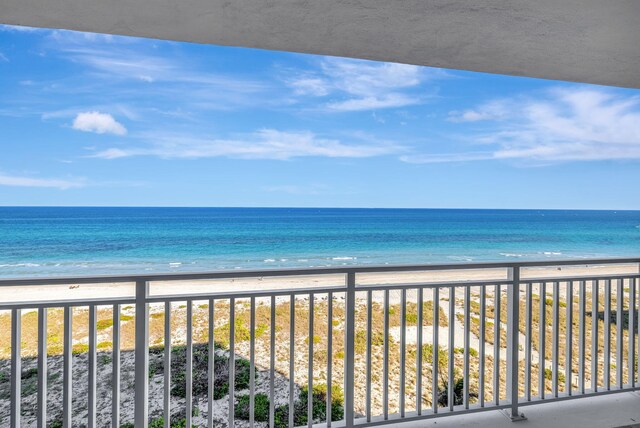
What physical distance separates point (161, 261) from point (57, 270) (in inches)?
132

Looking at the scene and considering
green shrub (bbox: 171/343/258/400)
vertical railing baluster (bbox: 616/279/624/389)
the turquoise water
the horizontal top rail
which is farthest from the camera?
the turquoise water

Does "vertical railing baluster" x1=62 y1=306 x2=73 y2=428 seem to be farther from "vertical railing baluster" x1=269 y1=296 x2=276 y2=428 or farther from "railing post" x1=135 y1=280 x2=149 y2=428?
"vertical railing baluster" x1=269 y1=296 x2=276 y2=428

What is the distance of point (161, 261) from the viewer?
47.1 feet

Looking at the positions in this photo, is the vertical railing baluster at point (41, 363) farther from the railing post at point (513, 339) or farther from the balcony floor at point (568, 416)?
the railing post at point (513, 339)

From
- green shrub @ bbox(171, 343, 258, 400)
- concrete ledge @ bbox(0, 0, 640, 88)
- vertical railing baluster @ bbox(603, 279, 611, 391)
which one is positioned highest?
concrete ledge @ bbox(0, 0, 640, 88)

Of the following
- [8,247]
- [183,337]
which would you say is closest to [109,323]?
[183,337]

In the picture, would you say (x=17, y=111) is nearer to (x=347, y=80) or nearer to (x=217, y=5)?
(x=347, y=80)

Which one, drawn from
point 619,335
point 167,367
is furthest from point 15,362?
point 619,335

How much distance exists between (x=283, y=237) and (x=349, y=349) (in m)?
15.7

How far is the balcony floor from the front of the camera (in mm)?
2043

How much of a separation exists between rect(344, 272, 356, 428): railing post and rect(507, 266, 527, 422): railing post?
0.95 m

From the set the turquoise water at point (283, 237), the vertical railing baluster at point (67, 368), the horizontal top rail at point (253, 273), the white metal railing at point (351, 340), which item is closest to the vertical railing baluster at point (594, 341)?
the white metal railing at point (351, 340)

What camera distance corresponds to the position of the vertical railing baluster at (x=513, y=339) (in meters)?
2.10

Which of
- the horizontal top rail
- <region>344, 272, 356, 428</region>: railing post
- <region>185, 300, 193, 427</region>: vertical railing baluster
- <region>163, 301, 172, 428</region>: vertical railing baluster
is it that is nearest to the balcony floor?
<region>344, 272, 356, 428</region>: railing post
